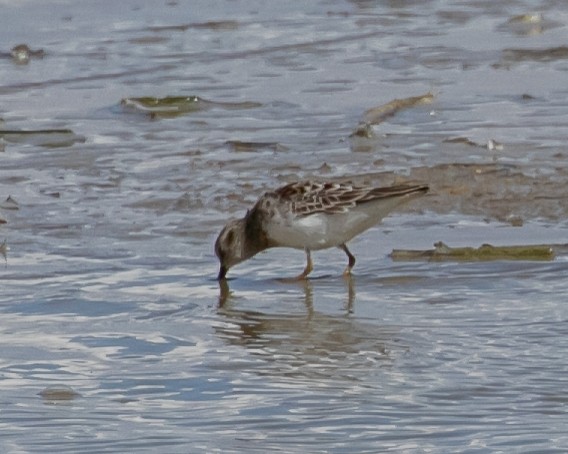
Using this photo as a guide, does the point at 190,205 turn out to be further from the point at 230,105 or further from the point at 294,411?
the point at 294,411

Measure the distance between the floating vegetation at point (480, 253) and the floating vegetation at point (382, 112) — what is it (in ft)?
9.24

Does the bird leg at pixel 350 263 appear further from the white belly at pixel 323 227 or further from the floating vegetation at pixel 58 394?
the floating vegetation at pixel 58 394

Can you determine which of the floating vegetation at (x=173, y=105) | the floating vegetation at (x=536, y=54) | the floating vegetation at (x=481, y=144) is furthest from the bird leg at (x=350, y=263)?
the floating vegetation at (x=536, y=54)

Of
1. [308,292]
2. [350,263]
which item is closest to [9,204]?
[350,263]

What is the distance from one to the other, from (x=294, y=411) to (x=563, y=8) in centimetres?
993

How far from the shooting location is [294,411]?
20.4 feet

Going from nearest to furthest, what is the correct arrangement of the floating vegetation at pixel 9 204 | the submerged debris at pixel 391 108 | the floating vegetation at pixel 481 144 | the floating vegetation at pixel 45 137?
1. the floating vegetation at pixel 9 204
2. the floating vegetation at pixel 481 144
3. the floating vegetation at pixel 45 137
4. the submerged debris at pixel 391 108

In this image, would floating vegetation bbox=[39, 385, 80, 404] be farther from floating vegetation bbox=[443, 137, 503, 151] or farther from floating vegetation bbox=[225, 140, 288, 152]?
floating vegetation bbox=[443, 137, 503, 151]

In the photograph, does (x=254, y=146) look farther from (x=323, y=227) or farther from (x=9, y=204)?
(x=323, y=227)

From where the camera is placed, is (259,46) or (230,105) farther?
(259,46)

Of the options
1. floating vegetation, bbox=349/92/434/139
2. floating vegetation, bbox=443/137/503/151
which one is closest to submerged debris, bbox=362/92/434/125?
floating vegetation, bbox=349/92/434/139

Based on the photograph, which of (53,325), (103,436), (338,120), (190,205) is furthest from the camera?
(338,120)

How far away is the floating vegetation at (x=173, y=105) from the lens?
40.8 feet

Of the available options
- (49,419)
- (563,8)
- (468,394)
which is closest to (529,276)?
(468,394)
